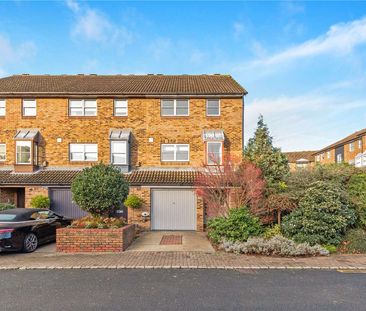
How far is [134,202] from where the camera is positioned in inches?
615

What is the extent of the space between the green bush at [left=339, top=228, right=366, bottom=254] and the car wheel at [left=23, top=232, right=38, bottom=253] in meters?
10.6

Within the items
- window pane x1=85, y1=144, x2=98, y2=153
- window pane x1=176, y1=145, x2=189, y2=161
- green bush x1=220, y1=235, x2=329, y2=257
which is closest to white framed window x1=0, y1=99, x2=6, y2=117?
window pane x1=85, y1=144, x2=98, y2=153

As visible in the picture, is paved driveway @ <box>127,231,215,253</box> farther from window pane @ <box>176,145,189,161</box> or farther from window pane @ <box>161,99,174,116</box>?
window pane @ <box>161,99,174,116</box>

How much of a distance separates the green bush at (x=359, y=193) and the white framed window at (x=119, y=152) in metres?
11.4

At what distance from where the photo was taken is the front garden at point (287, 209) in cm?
1040

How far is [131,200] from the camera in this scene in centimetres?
1562

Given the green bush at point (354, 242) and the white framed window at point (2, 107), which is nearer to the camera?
the green bush at point (354, 242)

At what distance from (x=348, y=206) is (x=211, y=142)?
8074 millimetres

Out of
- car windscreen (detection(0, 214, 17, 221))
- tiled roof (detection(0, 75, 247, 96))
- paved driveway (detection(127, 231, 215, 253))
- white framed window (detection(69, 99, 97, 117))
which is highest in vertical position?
tiled roof (detection(0, 75, 247, 96))

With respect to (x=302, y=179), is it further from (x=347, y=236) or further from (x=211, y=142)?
(x=211, y=142)

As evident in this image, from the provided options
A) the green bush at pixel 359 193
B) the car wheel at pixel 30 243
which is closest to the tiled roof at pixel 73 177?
the car wheel at pixel 30 243

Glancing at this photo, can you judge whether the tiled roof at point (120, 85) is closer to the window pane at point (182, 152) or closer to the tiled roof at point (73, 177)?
the window pane at point (182, 152)

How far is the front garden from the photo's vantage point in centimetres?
1040

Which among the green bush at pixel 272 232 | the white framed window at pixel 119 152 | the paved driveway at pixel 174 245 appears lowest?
the paved driveway at pixel 174 245
